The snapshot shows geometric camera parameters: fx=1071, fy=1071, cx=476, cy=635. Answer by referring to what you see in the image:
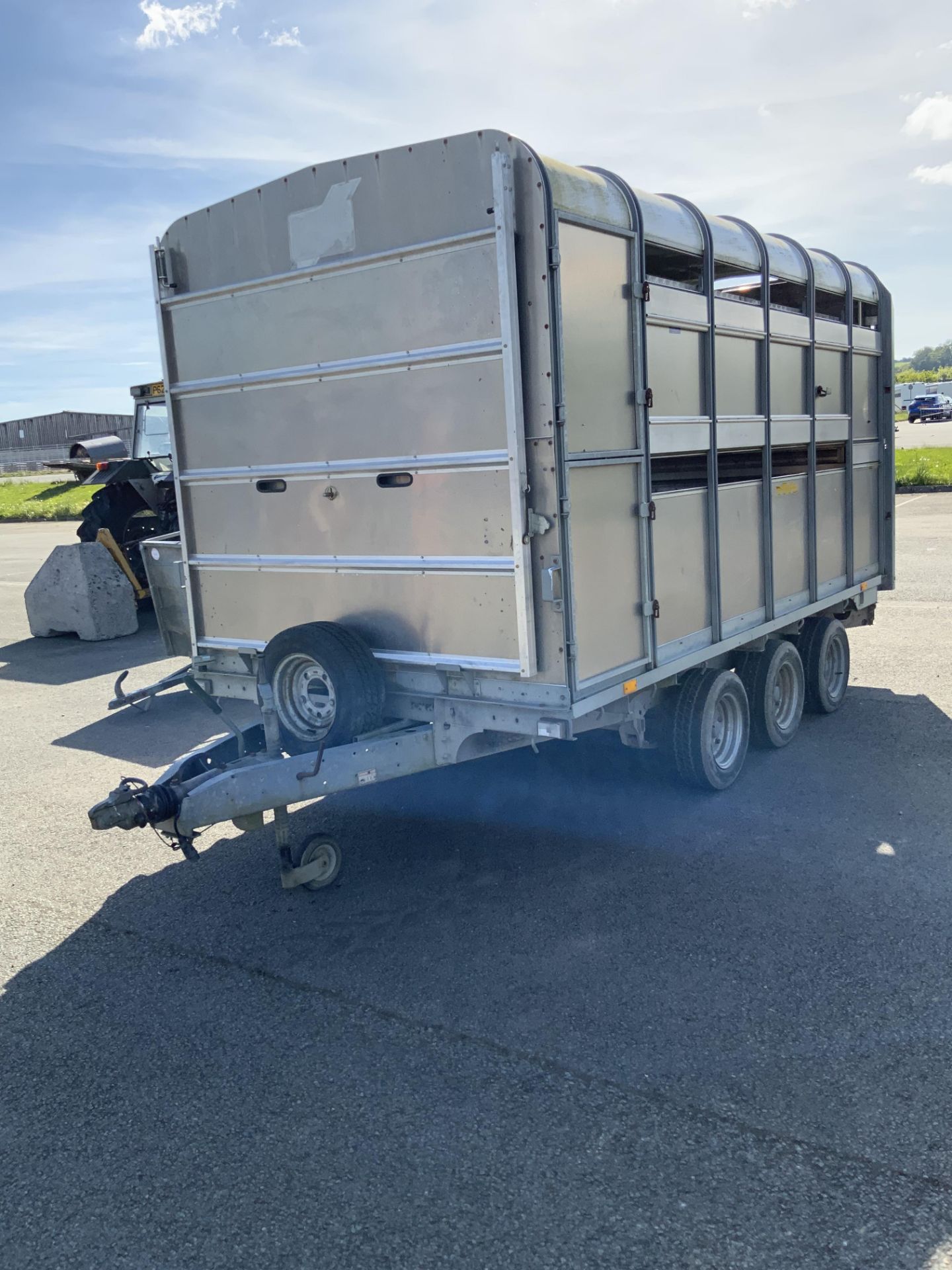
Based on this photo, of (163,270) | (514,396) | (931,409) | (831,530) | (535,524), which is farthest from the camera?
(931,409)

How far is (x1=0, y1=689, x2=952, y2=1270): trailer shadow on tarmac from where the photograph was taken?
298cm

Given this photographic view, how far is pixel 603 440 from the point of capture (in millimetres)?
4961

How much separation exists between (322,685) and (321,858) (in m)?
0.88

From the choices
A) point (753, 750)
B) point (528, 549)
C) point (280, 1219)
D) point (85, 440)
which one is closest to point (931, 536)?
point (753, 750)

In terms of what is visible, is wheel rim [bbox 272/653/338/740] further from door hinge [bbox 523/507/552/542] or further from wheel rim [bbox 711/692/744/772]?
wheel rim [bbox 711/692/744/772]

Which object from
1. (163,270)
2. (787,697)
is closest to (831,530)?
(787,697)

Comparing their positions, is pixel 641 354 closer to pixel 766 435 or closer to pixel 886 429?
pixel 766 435

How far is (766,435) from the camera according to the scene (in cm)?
665

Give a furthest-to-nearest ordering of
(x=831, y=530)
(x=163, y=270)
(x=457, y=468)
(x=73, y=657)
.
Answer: (x=73, y=657) < (x=831, y=530) < (x=163, y=270) < (x=457, y=468)

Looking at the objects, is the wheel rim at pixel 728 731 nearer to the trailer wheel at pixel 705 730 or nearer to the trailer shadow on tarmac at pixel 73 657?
the trailer wheel at pixel 705 730

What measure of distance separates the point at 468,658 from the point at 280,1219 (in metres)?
2.59

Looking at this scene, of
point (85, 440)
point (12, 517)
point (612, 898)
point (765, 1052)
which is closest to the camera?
point (765, 1052)

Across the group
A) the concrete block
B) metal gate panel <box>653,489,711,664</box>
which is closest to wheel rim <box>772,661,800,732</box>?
metal gate panel <box>653,489,711,664</box>

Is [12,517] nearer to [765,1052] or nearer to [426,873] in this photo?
[426,873]
